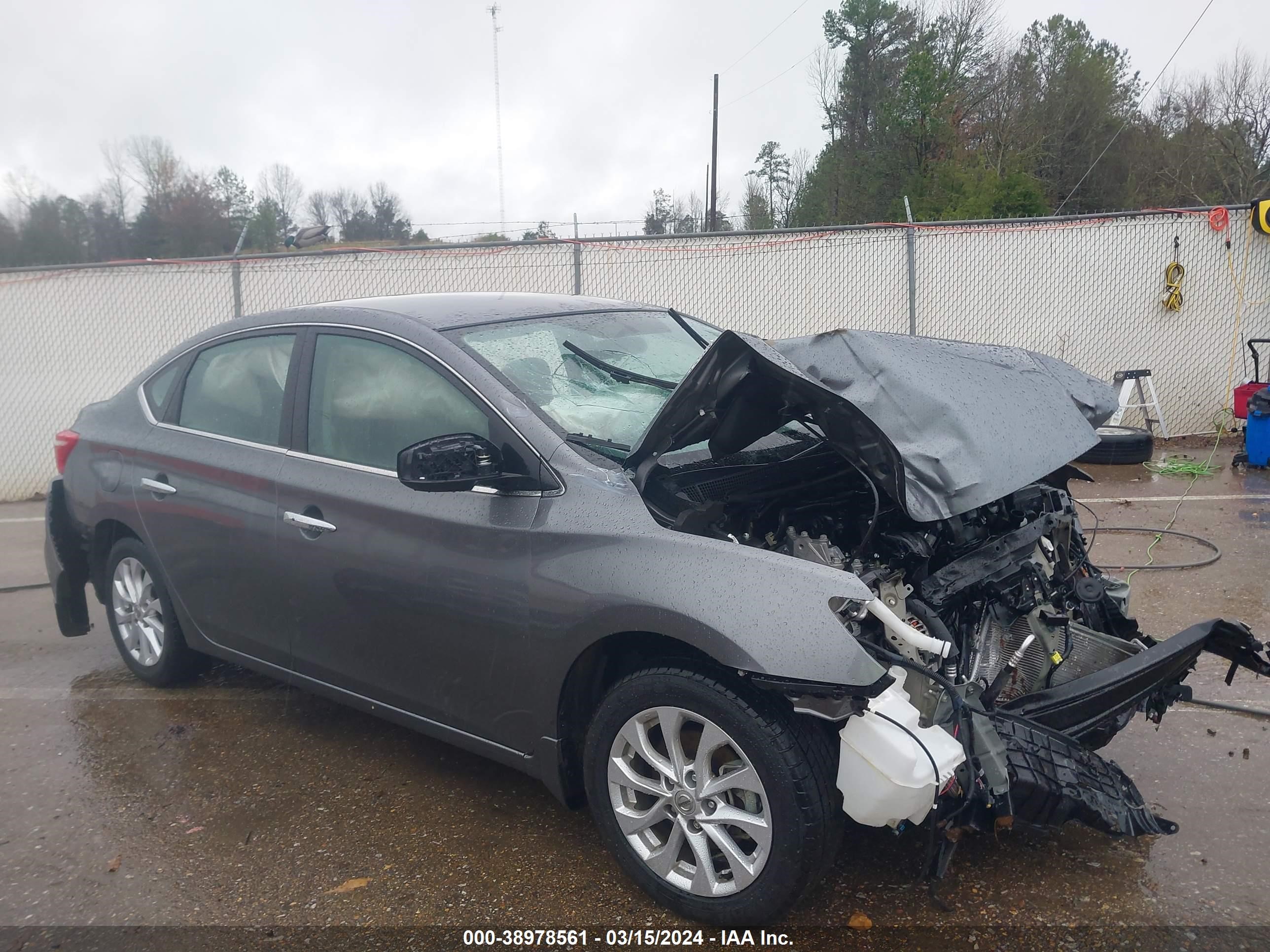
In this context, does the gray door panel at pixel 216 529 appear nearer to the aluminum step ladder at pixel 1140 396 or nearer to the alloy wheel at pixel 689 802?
the alloy wheel at pixel 689 802

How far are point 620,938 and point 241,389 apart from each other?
8.74 feet

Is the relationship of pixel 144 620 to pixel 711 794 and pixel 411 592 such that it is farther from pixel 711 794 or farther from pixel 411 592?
pixel 711 794

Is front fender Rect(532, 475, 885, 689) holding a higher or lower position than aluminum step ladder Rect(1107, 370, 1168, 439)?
higher

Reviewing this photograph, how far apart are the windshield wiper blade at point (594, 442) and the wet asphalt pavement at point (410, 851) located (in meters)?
1.29

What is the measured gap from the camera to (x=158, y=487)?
4180 millimetres

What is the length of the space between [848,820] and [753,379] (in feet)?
4.98

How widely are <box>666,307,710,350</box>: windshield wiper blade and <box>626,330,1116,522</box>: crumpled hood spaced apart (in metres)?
1.05

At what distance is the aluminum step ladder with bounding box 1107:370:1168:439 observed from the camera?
32.6 feet

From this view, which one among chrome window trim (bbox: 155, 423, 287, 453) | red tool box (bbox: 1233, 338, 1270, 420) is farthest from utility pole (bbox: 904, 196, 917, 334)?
chrome window trim (bbox: 155, 423, 287, 453)

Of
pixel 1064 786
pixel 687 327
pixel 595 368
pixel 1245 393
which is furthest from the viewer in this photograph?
pixel 1245 393

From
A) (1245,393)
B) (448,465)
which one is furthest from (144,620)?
(1245,393)

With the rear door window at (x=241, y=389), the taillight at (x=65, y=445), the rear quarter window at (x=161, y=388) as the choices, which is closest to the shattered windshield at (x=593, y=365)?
the rear door window at (x=241, y=389)

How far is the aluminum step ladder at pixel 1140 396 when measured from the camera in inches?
392

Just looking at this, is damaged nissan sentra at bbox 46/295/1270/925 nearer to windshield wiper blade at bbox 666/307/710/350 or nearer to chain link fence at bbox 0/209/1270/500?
windshield wiper blade at bbox 666/307/710/350
